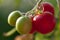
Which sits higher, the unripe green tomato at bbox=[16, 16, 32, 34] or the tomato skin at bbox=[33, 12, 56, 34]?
the tomato skin at bbox=[33, 12, 56, 34]

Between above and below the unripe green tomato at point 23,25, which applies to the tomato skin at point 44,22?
above

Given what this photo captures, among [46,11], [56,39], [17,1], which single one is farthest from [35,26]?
[56,39]

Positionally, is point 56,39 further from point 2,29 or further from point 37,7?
point 2,29
